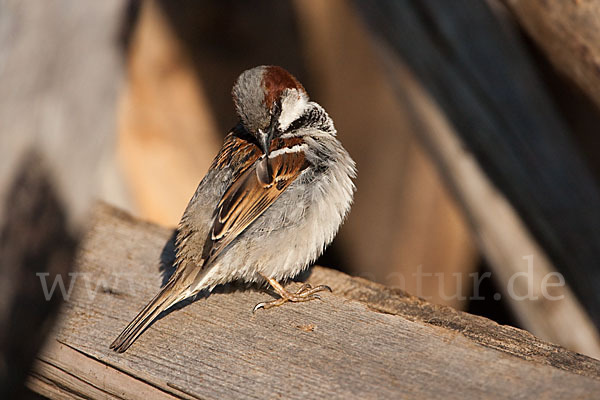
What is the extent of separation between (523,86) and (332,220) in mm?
1041

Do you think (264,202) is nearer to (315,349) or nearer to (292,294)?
(292,294)

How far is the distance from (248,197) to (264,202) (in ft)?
0.21

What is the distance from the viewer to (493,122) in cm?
288

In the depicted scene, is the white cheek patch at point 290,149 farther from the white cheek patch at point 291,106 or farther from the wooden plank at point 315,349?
the wooden plank at point 315,349

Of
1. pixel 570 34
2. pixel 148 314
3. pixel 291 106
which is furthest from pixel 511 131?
pixel 148 314

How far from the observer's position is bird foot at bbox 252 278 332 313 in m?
2.01

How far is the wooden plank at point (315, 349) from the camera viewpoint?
154 cm

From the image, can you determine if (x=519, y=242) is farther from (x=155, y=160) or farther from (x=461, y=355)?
(x=155, y=160)

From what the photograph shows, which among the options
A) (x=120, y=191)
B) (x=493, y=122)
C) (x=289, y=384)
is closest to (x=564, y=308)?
(x=493, y=122)

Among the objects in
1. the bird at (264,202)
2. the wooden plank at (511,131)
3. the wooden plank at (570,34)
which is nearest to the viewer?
the bird at (264,202)

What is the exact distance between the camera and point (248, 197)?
2338mm

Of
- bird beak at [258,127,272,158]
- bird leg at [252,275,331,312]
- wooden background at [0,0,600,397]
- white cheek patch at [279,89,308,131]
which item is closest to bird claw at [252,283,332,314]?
bird leg at [252,275,331,312]

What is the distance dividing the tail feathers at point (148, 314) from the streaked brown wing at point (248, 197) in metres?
0.23

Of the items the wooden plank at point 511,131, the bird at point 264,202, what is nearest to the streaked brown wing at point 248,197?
the bird at point 264,202
